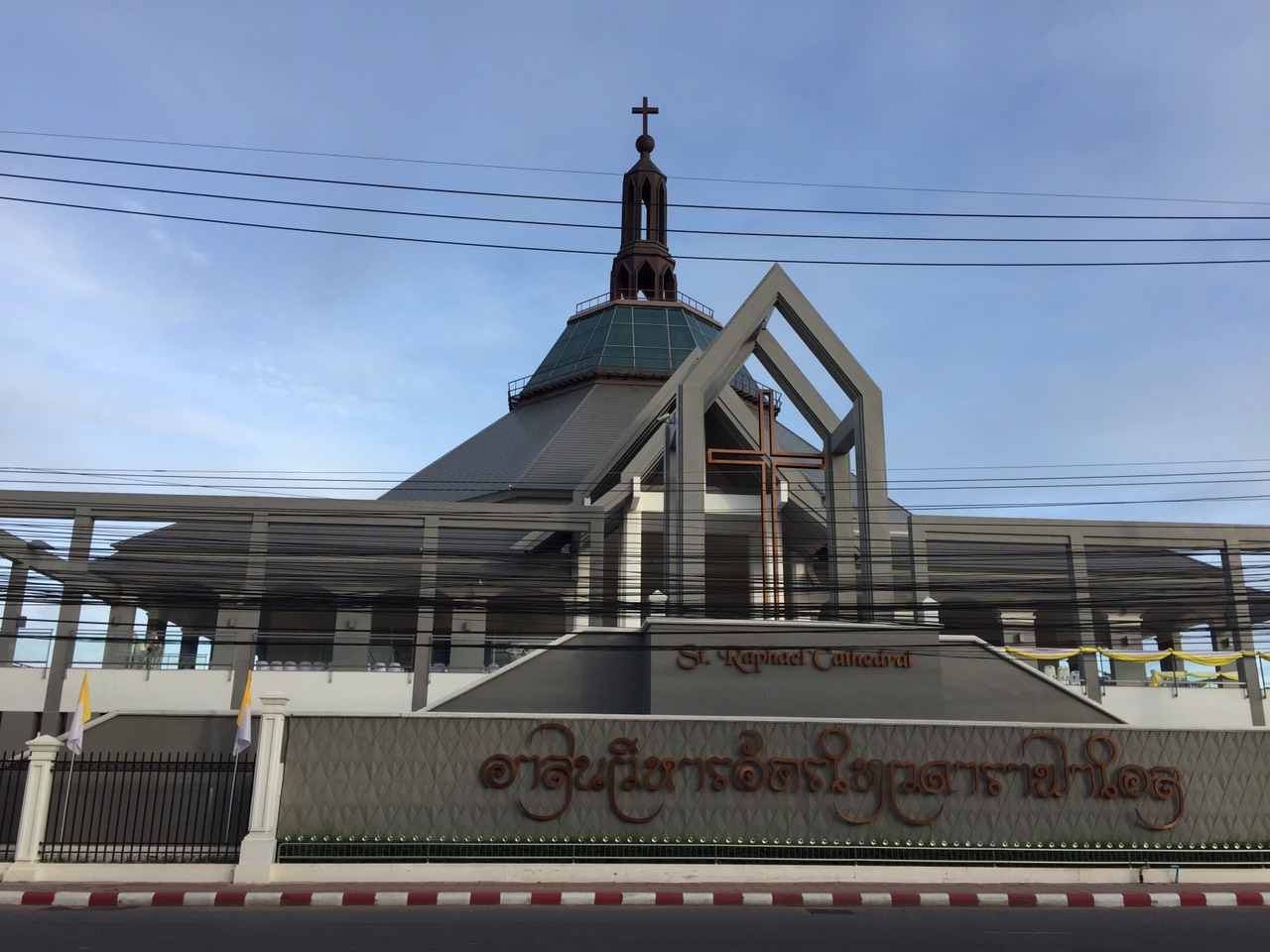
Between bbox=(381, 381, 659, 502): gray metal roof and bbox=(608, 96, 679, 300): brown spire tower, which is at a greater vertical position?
bbox=(608, 96, 679, 300): brown spire tower

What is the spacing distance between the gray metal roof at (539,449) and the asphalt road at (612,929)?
19.3 m

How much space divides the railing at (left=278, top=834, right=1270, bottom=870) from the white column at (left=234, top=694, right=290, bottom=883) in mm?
354

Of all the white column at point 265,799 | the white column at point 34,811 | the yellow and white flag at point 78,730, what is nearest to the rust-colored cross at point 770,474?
the white column at point 265,799

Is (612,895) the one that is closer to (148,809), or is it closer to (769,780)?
(769,780)

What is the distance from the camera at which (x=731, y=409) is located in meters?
27.4

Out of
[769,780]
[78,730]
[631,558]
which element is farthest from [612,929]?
[631,558]

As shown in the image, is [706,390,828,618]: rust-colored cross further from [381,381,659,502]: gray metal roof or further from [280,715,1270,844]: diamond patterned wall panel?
[381,381,659,502]: gray metal roof

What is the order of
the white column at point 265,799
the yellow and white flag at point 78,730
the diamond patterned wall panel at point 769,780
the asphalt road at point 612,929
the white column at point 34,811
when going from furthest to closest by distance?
the diamond patterned wall panel at point 769,780 → the yellow and white flag at point 78,730 → the white column at point 265,799 → the white column at point 34,811 → the asphalt road at point 612,929

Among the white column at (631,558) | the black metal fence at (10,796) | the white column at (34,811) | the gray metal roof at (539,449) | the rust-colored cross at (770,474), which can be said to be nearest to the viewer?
the white column at (34,811)

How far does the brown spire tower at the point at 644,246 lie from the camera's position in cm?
4750

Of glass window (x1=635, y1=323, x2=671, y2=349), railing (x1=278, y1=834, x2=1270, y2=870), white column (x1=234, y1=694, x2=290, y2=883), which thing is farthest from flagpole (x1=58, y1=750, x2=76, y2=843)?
glass window (x1=635, y1=323, x2=671, y2=349)

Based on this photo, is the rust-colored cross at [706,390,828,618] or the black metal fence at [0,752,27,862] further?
the rust-colored cross at [706,390,828,618]

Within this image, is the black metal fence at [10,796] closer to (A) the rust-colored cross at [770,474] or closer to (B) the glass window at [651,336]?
(A) the rust-colored cross at [770,474]

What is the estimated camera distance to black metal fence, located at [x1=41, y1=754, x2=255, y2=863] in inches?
602
